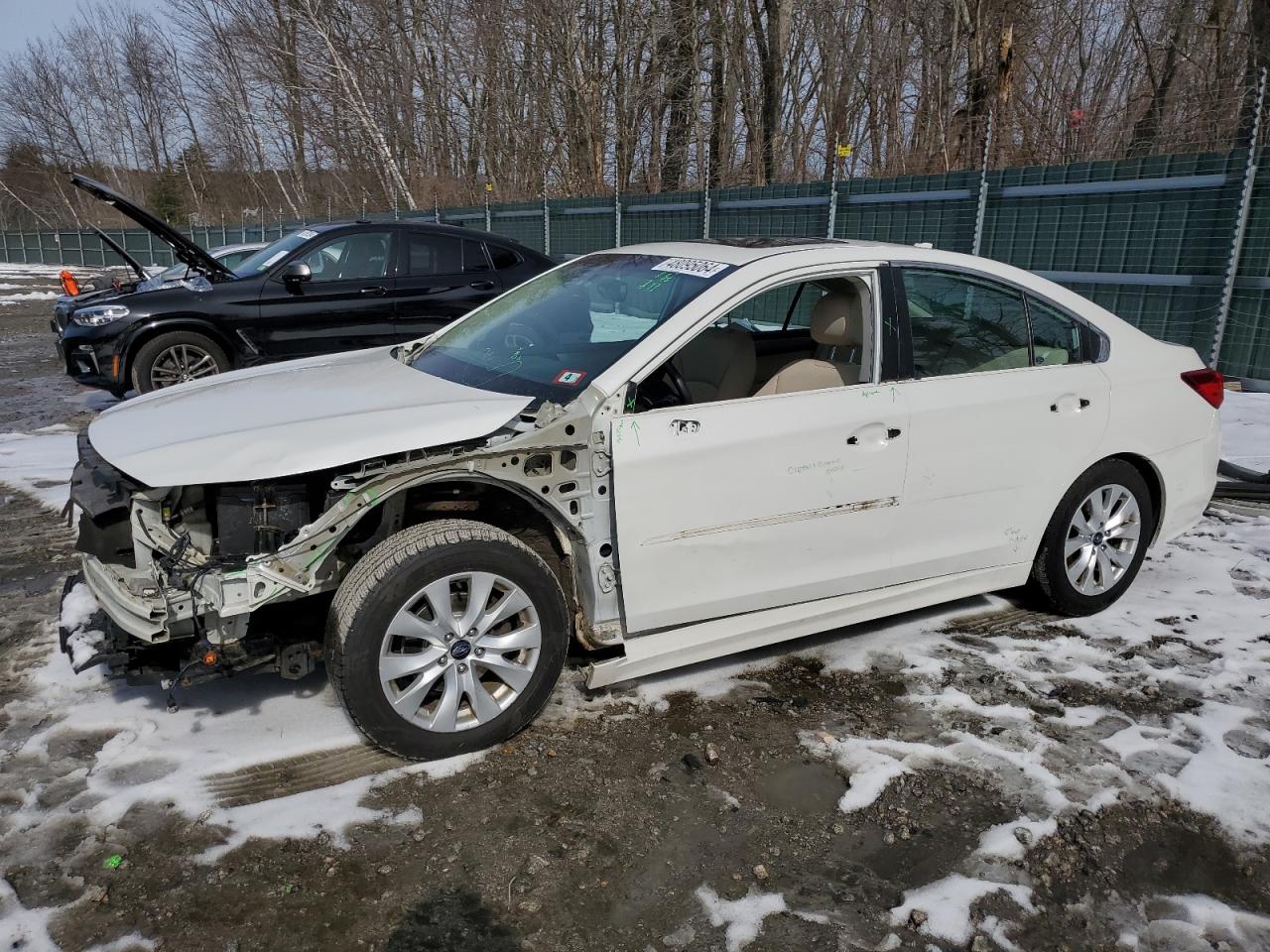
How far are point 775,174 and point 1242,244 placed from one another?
1561 cm

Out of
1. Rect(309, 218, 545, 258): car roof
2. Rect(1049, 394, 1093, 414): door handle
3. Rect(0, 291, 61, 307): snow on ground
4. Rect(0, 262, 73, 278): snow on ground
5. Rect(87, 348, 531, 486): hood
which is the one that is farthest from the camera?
Rect(0, 262, 73, 278): snow on ground

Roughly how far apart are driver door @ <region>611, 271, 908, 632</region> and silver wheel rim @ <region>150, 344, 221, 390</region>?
21.8 ft

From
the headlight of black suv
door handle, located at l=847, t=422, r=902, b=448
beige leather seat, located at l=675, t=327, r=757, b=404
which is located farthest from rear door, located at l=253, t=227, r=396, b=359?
door handle, located at l=847, t=422, r=902, b=448

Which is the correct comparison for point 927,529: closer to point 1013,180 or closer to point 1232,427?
point 1232,427

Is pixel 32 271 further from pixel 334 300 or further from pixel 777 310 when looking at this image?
pixel 777 310

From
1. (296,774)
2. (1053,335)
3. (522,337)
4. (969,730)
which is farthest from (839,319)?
Answer: (296,774)

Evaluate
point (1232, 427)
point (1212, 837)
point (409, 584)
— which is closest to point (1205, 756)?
point (1212, 837)

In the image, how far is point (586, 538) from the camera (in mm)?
3211

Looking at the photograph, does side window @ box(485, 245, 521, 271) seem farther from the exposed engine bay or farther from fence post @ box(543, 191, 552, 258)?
fence post @ box(543, 191, 552, 258)

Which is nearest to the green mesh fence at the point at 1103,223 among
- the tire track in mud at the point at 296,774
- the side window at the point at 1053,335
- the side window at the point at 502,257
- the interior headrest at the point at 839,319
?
the side window at the point at 502,257

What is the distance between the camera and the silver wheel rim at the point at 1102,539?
4.31m

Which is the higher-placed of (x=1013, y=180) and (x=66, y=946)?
(x=1013, y=180)

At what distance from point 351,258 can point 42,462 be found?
10.6 feet

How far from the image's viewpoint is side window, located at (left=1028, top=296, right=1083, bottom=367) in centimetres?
416
